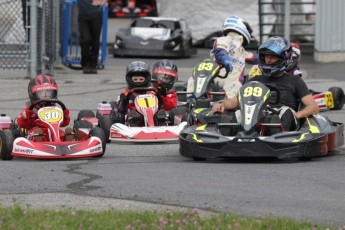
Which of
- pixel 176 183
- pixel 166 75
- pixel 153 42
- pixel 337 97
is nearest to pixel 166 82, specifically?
pixel 166 75

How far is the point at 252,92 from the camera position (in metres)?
10.3

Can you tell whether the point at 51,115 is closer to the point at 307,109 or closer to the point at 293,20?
the point at 307,109

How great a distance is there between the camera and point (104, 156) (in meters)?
10.8

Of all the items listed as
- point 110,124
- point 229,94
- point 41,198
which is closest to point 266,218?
point 41,198

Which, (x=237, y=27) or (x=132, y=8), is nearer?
(x=237, y=27)

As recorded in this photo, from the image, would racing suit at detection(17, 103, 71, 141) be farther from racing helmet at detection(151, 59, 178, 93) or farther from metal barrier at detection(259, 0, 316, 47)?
metal barrier at detection(259, 0, 316, 47)

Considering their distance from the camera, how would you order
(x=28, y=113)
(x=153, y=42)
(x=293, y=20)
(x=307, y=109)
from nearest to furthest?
(x=307, y=109), (x=28, y=113), (x=153, y=42), (x=293, y=20)

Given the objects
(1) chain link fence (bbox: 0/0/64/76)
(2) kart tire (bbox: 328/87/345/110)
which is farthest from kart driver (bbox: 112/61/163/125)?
(1) chain link fence (bbox: 0/0/64/76)

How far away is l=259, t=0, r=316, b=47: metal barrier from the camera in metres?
25.0

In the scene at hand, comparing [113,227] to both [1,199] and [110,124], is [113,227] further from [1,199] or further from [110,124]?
[110,124]

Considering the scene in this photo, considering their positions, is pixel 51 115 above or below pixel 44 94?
below

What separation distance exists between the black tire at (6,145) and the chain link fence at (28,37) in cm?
783

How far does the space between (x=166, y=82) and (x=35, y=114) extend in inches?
115

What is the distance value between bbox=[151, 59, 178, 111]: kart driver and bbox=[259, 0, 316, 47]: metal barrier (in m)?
10.9
